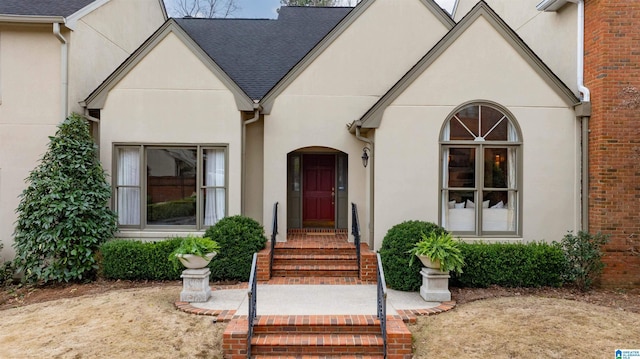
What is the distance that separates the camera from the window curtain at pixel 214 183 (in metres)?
9.31

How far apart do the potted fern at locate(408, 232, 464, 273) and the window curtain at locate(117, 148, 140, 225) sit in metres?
6.26

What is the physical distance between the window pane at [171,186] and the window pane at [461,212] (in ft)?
18.7

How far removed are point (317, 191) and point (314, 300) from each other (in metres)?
4.66

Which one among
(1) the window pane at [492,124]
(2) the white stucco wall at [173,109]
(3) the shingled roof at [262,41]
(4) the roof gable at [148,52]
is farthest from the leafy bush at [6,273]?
(1) the window pane at [492,124]

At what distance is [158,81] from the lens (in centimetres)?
914

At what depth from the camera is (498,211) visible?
345 inches

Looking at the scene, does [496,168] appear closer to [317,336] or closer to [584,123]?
[584,123]

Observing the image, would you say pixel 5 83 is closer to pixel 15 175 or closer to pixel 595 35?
pixel 15 175

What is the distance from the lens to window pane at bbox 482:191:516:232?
28.7ft

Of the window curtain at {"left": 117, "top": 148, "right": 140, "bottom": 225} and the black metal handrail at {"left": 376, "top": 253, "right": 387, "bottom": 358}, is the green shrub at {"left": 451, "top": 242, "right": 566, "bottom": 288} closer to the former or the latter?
the black metal handrail at {"left": 376, "top": 253, "right": 387, "bottom": 358}

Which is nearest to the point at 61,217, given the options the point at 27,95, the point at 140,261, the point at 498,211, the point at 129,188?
the point at 129,188

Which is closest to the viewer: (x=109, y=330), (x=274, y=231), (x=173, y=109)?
(x=109, y=330)

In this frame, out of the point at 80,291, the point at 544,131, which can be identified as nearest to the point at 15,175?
the point at 80,291

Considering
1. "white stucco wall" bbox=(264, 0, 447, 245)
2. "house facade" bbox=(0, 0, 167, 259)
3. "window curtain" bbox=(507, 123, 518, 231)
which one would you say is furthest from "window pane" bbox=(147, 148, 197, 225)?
"window curtain" bbox=(507, 123, 518, 231)
